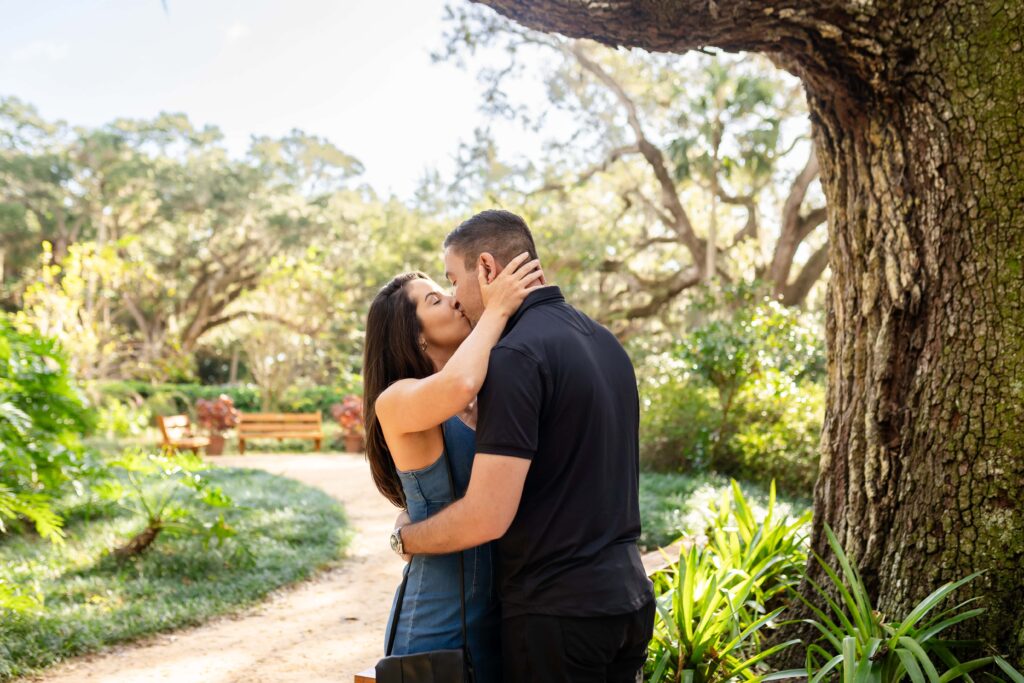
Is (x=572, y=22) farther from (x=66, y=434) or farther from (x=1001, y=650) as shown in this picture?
(x=66, y=434)

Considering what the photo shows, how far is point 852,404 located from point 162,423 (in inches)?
516

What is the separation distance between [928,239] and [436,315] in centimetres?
198

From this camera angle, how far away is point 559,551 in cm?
210

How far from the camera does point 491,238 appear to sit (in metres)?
2.31

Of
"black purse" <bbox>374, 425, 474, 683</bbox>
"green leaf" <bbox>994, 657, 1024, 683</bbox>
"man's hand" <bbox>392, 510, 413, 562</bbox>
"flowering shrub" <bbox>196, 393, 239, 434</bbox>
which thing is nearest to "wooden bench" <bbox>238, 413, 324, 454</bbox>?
"flowering shrub" <bbox>196, 393, 239, 434</bbox>

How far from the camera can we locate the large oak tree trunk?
305cm

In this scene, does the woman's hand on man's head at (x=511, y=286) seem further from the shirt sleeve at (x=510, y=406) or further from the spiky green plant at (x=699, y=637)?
the spiky green plant at (x=699, y=637)

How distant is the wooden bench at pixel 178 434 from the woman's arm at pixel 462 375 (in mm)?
12953

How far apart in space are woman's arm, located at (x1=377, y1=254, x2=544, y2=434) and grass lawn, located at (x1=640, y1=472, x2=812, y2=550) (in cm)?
512

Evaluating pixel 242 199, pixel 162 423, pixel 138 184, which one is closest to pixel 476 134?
pixel 162 423

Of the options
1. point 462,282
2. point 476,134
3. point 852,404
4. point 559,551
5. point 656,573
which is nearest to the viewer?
point 559,551

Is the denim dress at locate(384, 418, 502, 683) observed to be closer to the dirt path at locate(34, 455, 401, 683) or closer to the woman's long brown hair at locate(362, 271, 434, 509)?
the woman's long brown hair at locate(362, 271, 434, 509)

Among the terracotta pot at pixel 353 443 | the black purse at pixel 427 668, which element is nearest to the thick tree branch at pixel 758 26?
the black purse at pixel 427 668

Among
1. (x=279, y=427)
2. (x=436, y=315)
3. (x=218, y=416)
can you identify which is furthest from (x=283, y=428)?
(x=436, y=315)
